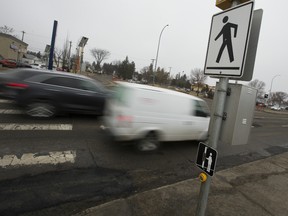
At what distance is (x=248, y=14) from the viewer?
1834mm

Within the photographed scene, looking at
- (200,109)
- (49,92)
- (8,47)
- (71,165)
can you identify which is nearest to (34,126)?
(49,92)

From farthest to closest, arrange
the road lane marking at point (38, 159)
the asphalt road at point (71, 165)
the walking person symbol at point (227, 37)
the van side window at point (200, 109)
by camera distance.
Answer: the van side window at point (200, 109) → the road lane marking at point (38, 159) → the asphalt road at point (71, 165) → the walking person symbol at point (227, 37)

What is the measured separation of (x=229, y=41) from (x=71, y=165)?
4027 millimetres

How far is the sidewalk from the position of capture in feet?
9.98

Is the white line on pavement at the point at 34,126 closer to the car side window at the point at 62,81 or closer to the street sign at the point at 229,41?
the car side window at the point at 62,81

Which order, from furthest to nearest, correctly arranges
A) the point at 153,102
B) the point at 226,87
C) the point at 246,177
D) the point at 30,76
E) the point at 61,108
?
1. the point at 61,108
2. the point at 30,76
3. the point at 153,102
4. the point at 246,177
5. the point at 226,87

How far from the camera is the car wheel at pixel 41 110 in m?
7.12

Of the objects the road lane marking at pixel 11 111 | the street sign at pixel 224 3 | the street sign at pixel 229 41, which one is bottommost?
the road lane marking at pixel 11 111

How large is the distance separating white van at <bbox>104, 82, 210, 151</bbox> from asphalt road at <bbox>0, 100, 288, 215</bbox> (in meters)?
0.55

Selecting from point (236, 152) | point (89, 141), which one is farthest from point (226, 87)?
point (236, 152)

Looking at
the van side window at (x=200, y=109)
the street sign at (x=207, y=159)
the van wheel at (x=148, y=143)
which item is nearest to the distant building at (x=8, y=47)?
the van side window at (x=200, y=109)

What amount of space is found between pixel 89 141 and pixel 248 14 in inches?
207

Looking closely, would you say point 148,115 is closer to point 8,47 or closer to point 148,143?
point 148,143

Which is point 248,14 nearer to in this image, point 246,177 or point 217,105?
point 217,105
